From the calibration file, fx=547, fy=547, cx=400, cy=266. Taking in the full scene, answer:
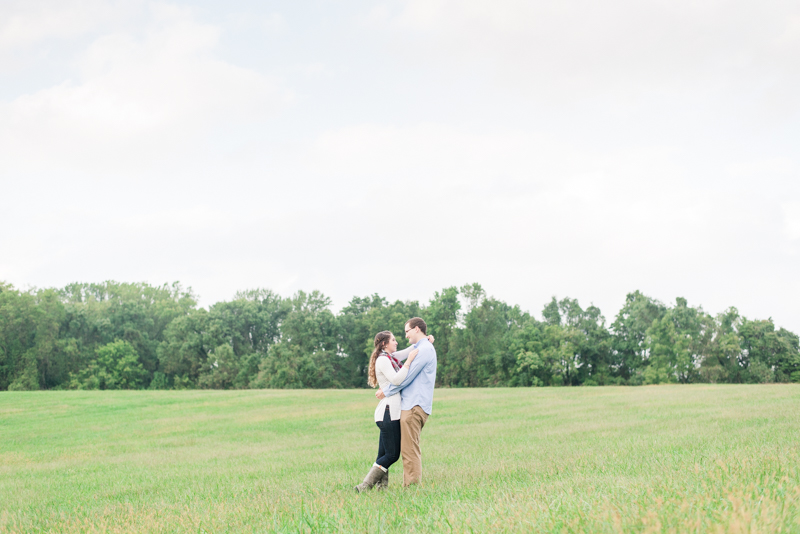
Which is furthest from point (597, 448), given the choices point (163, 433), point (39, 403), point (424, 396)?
point (39, 403)

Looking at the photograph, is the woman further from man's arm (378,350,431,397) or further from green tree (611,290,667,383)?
green tree (611,290,667,383)

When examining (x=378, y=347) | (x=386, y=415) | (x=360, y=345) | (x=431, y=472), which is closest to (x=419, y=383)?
(x=386, y=415)

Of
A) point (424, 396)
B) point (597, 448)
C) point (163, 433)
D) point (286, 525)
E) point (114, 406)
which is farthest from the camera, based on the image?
point (114, 406)

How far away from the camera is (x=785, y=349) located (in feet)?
236

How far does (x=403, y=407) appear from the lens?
773 cm

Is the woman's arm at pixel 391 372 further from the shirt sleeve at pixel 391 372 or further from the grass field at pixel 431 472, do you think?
the grass field at pixel 431 472

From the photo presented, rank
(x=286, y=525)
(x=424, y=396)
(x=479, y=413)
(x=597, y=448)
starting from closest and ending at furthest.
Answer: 1. (x=286, y=525)
2. (x=424, y=396)
3. (x=597, y=448)
4. (x=479, y=413)

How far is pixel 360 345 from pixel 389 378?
253 feet

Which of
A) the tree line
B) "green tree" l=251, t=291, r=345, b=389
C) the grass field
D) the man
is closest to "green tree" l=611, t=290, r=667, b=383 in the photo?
the tree line

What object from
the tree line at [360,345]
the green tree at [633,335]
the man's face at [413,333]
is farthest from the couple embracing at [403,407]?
the green tree at [633,335]

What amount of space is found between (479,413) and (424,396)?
20.6 meters

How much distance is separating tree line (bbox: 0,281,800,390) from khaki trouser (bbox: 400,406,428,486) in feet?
224

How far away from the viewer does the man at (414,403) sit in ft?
25.0

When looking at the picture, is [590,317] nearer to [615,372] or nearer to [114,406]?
[615,372]
